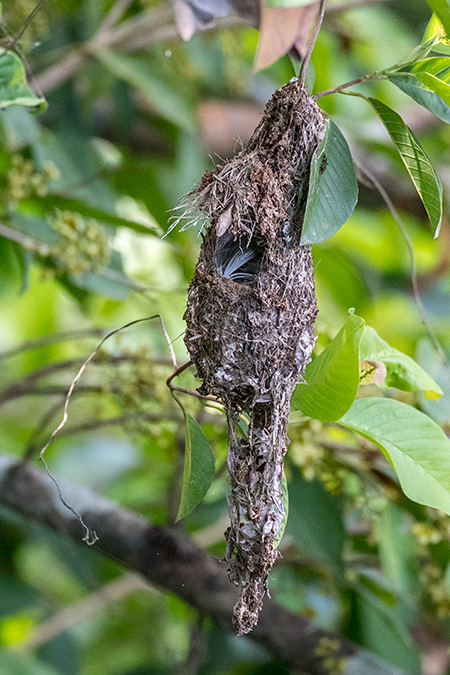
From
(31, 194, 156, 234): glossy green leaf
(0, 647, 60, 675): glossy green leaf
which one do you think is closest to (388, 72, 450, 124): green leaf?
(31, 194, 156, 234): glossy green leaf

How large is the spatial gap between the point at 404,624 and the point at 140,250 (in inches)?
44.2

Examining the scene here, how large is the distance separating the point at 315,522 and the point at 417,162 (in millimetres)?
551

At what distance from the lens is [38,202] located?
916mm

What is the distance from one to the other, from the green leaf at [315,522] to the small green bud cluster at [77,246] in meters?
0.42

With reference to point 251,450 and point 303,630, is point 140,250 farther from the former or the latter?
point 251,450

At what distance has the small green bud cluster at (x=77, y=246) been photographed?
0.84 meters

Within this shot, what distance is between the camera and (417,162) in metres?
0.47

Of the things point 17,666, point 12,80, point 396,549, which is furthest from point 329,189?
point 17,666

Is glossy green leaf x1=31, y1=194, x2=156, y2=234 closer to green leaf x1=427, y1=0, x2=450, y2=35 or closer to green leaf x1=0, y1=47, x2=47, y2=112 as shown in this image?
green leaf x1=0, y1=47, x2=47, y2=112

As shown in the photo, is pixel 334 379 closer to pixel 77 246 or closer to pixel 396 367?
pixel 396 367

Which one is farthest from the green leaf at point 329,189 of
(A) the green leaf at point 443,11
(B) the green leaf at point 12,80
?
(B) the green leaf at point 12,80

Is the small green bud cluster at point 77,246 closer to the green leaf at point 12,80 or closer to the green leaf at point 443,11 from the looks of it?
the green leaf at point 12,80

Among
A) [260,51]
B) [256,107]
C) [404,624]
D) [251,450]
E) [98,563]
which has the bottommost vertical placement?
[98,563]

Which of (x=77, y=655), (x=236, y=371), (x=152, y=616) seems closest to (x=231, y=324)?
(x=236, y=371)
